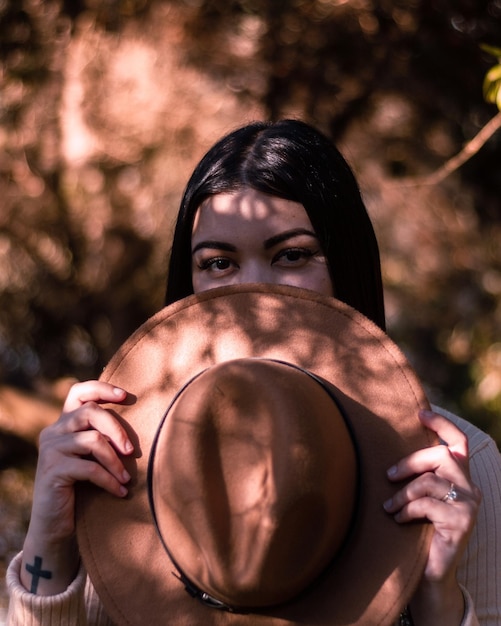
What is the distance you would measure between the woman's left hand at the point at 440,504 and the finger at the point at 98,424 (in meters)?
0.56

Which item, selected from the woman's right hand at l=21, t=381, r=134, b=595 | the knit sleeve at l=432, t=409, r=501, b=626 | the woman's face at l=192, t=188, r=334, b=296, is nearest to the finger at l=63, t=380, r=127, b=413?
the woman's right hand at l=21, t=381, r=134, b=595

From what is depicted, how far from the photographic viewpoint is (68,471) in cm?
187

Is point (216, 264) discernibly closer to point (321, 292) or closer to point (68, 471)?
point (321, 292)

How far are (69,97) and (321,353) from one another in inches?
184

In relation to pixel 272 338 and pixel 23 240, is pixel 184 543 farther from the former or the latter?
pixel 23 240

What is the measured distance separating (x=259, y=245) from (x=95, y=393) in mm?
572

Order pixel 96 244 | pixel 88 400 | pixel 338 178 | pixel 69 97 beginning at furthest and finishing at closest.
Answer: pixel 96 244 < pixel 69 97 < pixel 338 178 < pixel 88 400

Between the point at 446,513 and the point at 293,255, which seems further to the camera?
the point at 293,255

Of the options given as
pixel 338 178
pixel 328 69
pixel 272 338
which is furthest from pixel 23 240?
pixel 272 338

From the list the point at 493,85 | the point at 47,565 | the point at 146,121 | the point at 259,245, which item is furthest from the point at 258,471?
the point at 146,121

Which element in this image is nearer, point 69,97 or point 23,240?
point 69,97

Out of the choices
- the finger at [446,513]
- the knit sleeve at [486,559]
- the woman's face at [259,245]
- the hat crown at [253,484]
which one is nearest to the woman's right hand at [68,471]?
the hat crown at [253,484]

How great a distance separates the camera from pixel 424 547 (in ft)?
5.82

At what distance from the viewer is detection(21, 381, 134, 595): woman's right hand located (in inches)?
73.8
